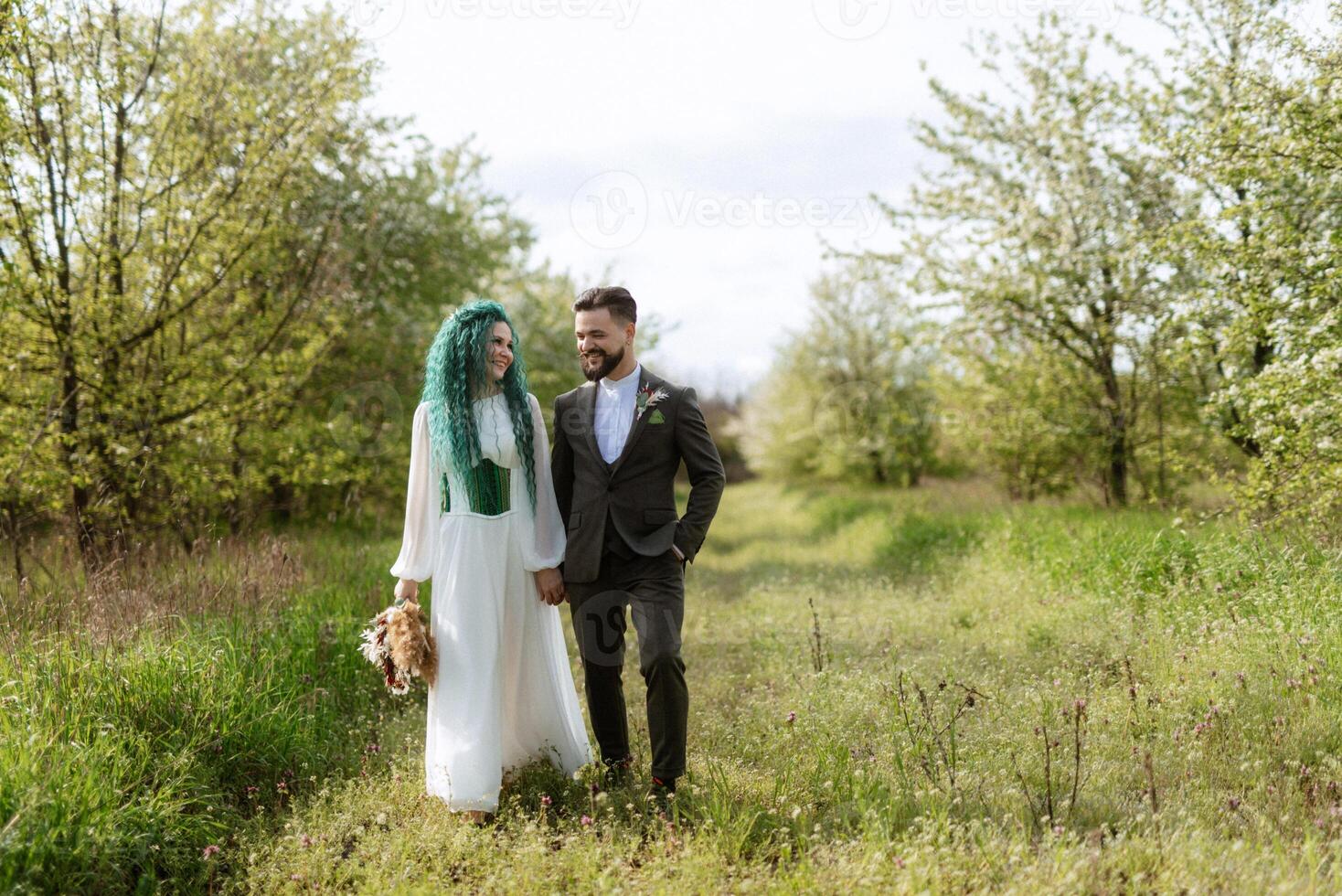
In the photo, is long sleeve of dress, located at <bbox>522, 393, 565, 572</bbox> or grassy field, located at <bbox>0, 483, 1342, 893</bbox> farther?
long sleeve of dress, located at <bbox>522, 393, 565, 572</bbox>

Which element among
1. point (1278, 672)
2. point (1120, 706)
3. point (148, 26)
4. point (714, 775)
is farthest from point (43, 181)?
point (1278, 672)

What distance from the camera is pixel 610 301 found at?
4301mm

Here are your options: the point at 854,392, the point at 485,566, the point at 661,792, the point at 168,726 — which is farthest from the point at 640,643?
the point at 854,392

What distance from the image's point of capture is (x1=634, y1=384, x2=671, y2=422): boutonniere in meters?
4.29

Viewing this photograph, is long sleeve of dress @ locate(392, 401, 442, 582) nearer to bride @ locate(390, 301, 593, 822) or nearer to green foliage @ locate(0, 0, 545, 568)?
bride @ locate(390, 301, 593, 822)

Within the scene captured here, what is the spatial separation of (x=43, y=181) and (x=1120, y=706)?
9.35 meters

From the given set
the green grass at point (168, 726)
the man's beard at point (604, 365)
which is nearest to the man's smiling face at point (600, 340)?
the man's beard at point (604, 365)

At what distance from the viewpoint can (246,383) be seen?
8953 millimetres

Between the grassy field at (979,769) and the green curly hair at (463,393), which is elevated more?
the green curly hair at (463,393)

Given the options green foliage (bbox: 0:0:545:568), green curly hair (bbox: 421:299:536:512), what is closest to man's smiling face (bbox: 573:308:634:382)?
green curly hair (bbox: 421:299:536:512)

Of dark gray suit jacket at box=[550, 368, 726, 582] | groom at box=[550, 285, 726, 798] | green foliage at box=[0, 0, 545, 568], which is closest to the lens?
groom at box=[550, 285, 726, 798]

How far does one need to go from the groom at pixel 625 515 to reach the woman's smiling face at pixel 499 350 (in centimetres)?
36

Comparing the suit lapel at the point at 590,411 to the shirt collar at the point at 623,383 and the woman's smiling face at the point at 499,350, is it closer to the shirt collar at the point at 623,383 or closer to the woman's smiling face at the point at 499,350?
the shirt collar at the point at 623,383

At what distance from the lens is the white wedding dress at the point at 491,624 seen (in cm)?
400
